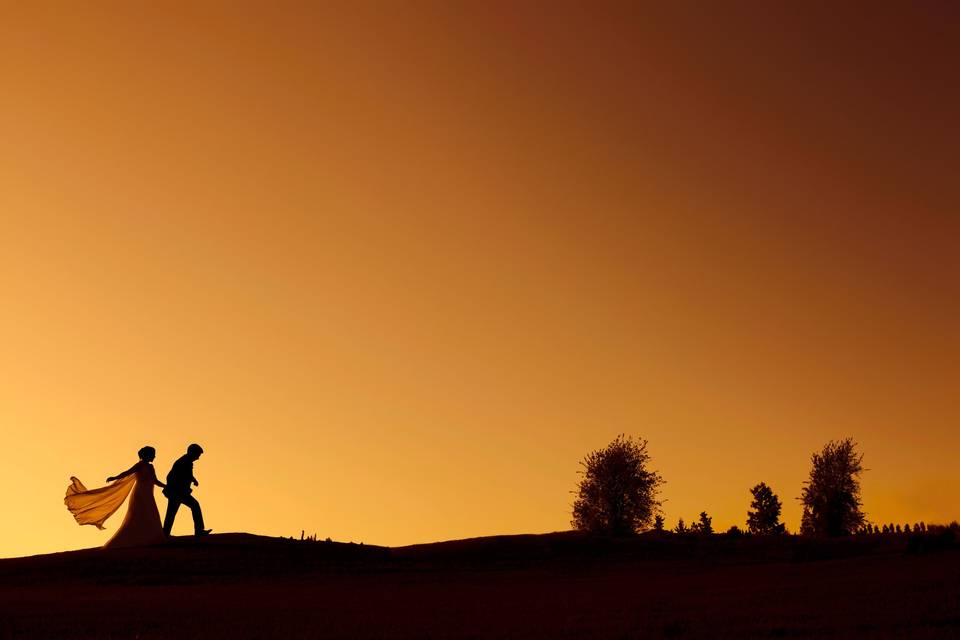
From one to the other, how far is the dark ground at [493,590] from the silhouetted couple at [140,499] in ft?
4.01

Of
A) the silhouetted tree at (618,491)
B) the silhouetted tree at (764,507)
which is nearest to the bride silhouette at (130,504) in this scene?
the silhouetted tree at (618,491)

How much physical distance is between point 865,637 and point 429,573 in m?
23.8

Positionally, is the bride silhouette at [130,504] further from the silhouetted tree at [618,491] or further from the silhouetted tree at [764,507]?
the silhouetted tree at [764,507]

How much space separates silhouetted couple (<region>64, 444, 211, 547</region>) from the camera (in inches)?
1654

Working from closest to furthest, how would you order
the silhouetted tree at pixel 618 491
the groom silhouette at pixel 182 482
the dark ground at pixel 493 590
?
the dark ground at pixel 493 590, the groom silhouette at pixel 182 482, the silhouetted tree at pixel 618 491

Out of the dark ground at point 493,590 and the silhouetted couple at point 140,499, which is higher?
the silhouetted couple at point 140,499

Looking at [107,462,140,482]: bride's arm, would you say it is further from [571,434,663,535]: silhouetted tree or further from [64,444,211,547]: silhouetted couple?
[571,434,663,535]: silhouetted tree

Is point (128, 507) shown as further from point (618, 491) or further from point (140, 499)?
point (618, 491)

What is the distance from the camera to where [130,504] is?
42.5m

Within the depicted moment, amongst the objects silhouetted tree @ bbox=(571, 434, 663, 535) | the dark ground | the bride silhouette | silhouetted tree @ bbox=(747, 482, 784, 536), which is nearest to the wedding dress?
the bride silhouette

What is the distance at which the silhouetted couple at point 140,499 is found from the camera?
138ft

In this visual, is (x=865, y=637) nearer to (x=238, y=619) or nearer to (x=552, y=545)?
(x=238, y=619)

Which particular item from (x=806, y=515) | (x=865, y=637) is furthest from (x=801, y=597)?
(x=806, y=515)

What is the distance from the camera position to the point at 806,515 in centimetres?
9281
